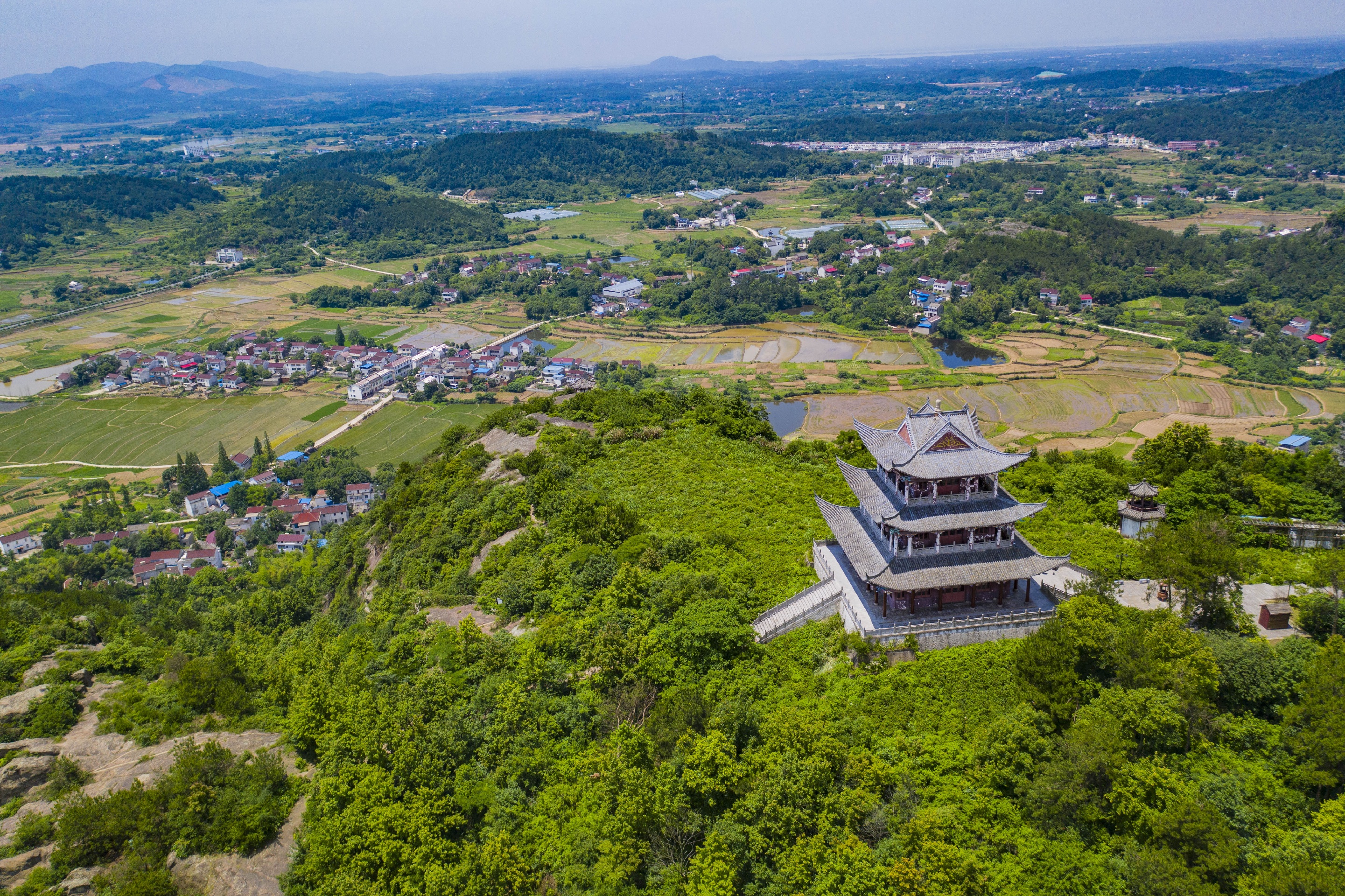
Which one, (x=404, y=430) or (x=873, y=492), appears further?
(x=404, y=430)

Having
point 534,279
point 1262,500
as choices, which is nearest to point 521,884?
point 1262,500

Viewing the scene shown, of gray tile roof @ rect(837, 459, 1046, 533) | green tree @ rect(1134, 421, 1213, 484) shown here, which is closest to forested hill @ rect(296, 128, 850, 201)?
green tree @ rect(1134, 421, 1213, 484)

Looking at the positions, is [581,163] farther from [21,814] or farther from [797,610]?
[21,814]

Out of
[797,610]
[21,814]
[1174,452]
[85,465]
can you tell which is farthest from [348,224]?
[1174,452]

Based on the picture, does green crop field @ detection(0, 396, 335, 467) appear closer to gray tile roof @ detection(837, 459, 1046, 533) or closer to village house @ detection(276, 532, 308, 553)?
village house @ detection(276, 532, 308, 553)

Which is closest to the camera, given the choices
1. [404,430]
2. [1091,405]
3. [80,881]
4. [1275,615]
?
[80,881]

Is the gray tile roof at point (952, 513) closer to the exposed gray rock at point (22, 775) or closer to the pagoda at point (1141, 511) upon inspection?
the pagoda at point (1141, 511)

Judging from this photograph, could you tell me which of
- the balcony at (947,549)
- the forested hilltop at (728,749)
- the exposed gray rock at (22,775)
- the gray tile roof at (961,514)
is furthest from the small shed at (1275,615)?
the exposed gray rock at (22,775)
